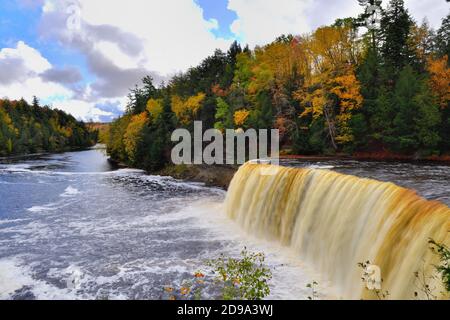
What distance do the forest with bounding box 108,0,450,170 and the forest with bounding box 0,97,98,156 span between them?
53.4m

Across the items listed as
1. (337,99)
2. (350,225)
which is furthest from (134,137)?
(350,225)

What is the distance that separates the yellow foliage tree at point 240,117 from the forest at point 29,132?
242 ft

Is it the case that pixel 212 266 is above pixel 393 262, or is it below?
below

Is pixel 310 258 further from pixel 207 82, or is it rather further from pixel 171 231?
pixel 207 82

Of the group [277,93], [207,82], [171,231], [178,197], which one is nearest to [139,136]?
[207,82]

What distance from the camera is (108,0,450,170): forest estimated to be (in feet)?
97.7

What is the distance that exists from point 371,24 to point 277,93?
18074 millimetres

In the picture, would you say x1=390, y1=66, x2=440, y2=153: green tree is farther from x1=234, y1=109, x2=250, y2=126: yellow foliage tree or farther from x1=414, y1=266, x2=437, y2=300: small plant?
x1=414, y1=266, x2=437, y2=300: small plant

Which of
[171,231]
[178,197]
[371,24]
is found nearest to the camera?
[171,231]

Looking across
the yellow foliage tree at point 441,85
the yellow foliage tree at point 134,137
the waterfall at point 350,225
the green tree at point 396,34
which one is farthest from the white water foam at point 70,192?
the green tree at point 396,34

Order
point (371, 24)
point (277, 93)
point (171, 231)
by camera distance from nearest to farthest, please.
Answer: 1. point (171, 231)
2. point (277, 93)
3. point (371, 24)

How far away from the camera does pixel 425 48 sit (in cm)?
4825

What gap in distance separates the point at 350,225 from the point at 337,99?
27.4 metres

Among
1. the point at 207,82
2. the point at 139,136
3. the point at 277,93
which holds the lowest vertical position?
the point at 139,136
